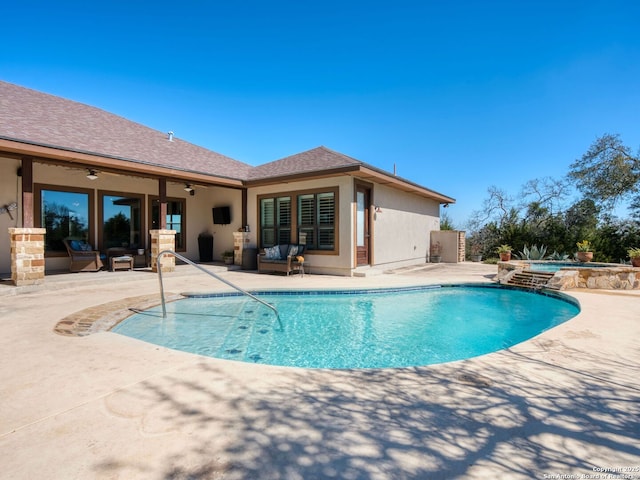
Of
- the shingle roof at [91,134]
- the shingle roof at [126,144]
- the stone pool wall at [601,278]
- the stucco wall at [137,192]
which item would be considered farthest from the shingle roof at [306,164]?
the stone pool wall at [601,278]

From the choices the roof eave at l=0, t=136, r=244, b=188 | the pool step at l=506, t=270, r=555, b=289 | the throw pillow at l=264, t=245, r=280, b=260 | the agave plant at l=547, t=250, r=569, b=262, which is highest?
the roof eave at l=0, t=136, r=244, b=188

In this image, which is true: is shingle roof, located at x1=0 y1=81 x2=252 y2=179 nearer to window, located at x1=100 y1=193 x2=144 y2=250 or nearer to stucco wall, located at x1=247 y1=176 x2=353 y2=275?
window, located at x1=100 y1=193 x2=144 y2=250

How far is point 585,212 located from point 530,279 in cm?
948

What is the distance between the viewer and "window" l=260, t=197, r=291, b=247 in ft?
38.2

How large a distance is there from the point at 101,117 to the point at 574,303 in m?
15.0

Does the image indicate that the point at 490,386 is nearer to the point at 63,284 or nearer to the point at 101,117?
the point at 63,284

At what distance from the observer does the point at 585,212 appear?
15219 mm

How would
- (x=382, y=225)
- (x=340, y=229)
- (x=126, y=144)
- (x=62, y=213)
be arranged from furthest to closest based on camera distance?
1. (x=382, y=225)
2. (x=340, y=229)
3. (x=62, y=213)
4. (x=126, y=144)

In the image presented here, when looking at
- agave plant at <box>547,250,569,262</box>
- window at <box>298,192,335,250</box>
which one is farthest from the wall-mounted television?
agave plant at <box>547,250,569,262</box>

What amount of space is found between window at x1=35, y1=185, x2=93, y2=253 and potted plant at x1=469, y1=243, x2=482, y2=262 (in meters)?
16.6

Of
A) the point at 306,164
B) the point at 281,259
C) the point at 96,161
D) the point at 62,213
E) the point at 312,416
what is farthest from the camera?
the point at 306,164

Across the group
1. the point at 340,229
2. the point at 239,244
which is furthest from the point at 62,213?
the point at 340,229

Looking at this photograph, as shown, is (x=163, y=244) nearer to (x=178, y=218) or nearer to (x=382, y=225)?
(x=178, y=218)

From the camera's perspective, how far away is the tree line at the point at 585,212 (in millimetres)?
14055
